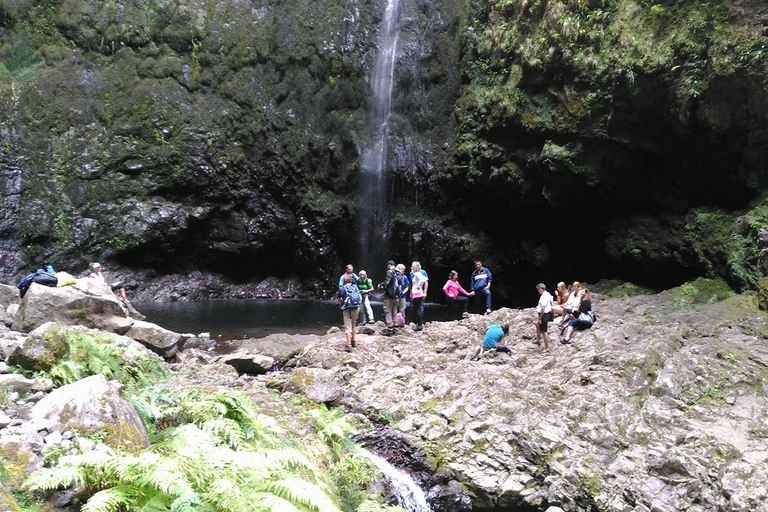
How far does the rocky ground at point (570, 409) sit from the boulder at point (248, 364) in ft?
0.09

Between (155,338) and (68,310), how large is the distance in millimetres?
1688

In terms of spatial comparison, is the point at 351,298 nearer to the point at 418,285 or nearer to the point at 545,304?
the point at 418,285

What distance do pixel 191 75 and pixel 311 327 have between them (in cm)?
1855

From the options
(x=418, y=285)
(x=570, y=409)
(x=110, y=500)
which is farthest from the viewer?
(x=418, y=285)

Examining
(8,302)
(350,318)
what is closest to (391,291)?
(350,318)

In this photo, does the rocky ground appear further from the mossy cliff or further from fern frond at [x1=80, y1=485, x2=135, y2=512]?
the mossy cliff

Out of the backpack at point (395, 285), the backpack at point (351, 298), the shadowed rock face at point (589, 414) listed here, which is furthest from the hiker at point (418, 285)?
the shadowed rock face at point (589, 414)

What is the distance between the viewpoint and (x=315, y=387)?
944cm

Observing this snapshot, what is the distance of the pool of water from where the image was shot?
1841 cm

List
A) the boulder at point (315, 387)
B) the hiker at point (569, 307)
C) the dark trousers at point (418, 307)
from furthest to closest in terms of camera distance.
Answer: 1. the dark trousers at point (418, 307)
2. the hiker at point (569, 307)
3. the boulder at point (315, 387)

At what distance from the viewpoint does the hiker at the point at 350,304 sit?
12.7 meters

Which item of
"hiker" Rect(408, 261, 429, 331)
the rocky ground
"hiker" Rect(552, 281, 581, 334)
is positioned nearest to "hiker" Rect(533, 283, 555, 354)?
the rocky ground

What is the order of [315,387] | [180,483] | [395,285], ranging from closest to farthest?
1. [180,483]
2. [315,387]
3. [395,285]

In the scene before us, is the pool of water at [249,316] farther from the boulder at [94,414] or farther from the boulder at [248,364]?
the boulder at [94,414]
